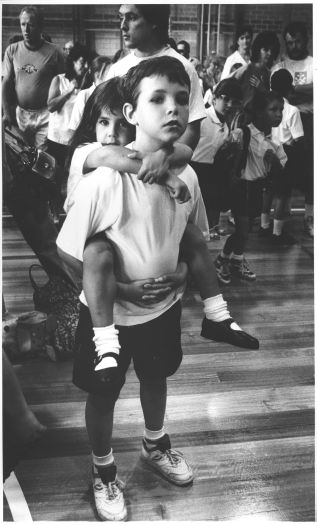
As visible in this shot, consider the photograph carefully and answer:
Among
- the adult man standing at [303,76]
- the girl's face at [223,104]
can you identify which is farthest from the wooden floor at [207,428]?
the girl's face at [223,104]

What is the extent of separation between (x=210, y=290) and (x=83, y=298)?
1.09ft

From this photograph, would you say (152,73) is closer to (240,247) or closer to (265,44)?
(265,44)

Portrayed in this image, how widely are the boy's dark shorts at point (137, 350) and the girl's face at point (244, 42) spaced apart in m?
0.76

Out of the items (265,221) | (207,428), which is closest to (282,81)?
(265,221)

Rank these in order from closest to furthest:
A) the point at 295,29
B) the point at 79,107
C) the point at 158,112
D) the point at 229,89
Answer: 1. the point at 158,112
2. the point at 79,107
3. the point at 295,29
4. the point at 229,89

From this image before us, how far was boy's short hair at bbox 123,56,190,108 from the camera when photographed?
4.35 feet

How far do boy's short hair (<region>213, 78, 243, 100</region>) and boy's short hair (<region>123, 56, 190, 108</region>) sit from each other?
41cm

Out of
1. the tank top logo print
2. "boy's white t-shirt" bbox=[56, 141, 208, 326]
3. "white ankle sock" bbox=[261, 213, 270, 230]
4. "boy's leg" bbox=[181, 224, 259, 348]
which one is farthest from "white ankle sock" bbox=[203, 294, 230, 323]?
"white ankle sock" bbox=[261, 213, 270, 230]

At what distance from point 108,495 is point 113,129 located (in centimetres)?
100

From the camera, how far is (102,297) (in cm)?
138

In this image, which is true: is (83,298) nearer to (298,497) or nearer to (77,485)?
(77,485)

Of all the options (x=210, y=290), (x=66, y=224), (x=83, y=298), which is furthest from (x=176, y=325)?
(x=66, y=224)

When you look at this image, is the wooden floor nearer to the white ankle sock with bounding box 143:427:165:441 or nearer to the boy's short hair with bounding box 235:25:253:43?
the white ankle sock with bounding box 143:427:165:441

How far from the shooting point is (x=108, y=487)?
159 cm
